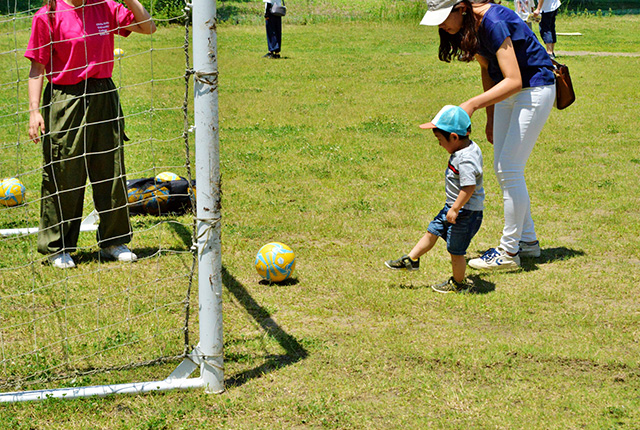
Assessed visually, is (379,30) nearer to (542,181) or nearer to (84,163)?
(542,181)

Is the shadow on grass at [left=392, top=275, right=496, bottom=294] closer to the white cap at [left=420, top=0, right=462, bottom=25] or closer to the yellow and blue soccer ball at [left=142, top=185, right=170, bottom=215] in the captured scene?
the white cap at [left=420, top=0, right=462, bottom=25]

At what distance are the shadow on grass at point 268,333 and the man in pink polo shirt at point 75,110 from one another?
97cm

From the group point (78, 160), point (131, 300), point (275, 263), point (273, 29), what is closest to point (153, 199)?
point (78, 160)

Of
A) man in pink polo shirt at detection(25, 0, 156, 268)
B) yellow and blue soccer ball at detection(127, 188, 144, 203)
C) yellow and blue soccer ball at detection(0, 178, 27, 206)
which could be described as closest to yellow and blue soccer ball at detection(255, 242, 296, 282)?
man in pink polo shirt at detection(25, 0, 156, 268)

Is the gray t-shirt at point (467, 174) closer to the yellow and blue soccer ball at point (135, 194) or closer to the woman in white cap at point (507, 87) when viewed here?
the woman in white cap at point (507, 87)

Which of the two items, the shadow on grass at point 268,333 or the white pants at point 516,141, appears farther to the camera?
the white pants at point 516,141

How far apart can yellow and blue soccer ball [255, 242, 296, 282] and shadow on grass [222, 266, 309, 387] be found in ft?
0.52

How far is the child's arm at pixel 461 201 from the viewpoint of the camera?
4.46 meters

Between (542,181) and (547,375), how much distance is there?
419cm

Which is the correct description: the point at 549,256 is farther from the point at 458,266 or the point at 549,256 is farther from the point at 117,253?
the point at 117,253

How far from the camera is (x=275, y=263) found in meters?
4.90

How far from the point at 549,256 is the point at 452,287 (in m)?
1.19

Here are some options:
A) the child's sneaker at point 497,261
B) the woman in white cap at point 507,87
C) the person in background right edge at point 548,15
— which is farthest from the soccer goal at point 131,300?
the person in background right edge at point 548,15

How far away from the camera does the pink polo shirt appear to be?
15.4 ft
